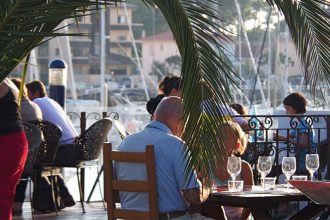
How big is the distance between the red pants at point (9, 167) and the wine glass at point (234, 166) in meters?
1.69

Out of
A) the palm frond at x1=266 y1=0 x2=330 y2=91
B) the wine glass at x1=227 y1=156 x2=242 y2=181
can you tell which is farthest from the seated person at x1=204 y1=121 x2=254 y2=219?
the palm frond at x1=266 y1=0 x2=330 y2=91

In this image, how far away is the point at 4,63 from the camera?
5059 millimetres

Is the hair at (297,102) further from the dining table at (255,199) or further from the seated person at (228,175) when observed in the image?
the dining table at (255,199)

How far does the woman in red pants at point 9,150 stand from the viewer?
296 inches

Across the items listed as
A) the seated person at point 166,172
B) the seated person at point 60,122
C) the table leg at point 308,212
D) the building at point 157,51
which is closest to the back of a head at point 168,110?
the seated person at point 166,172

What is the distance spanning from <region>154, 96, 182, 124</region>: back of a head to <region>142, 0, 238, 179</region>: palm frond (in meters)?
1.57

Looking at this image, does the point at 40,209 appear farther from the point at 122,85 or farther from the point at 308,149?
the point at 122,85

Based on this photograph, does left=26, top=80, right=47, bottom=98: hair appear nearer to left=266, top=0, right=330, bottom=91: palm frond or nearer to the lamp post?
the lamp post

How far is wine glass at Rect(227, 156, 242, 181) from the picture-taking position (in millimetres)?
6918

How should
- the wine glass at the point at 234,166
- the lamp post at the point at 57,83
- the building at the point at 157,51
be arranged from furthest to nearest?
the building at the point at 157,51 < the lamp post at the point at 57,83 < the wine glass at the point at 234,166

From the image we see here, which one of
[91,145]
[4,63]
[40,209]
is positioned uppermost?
[4,63]

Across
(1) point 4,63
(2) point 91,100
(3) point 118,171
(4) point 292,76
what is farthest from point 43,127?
(2) point 91,100

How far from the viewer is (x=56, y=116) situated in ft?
37.1

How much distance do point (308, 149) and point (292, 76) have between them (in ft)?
105
